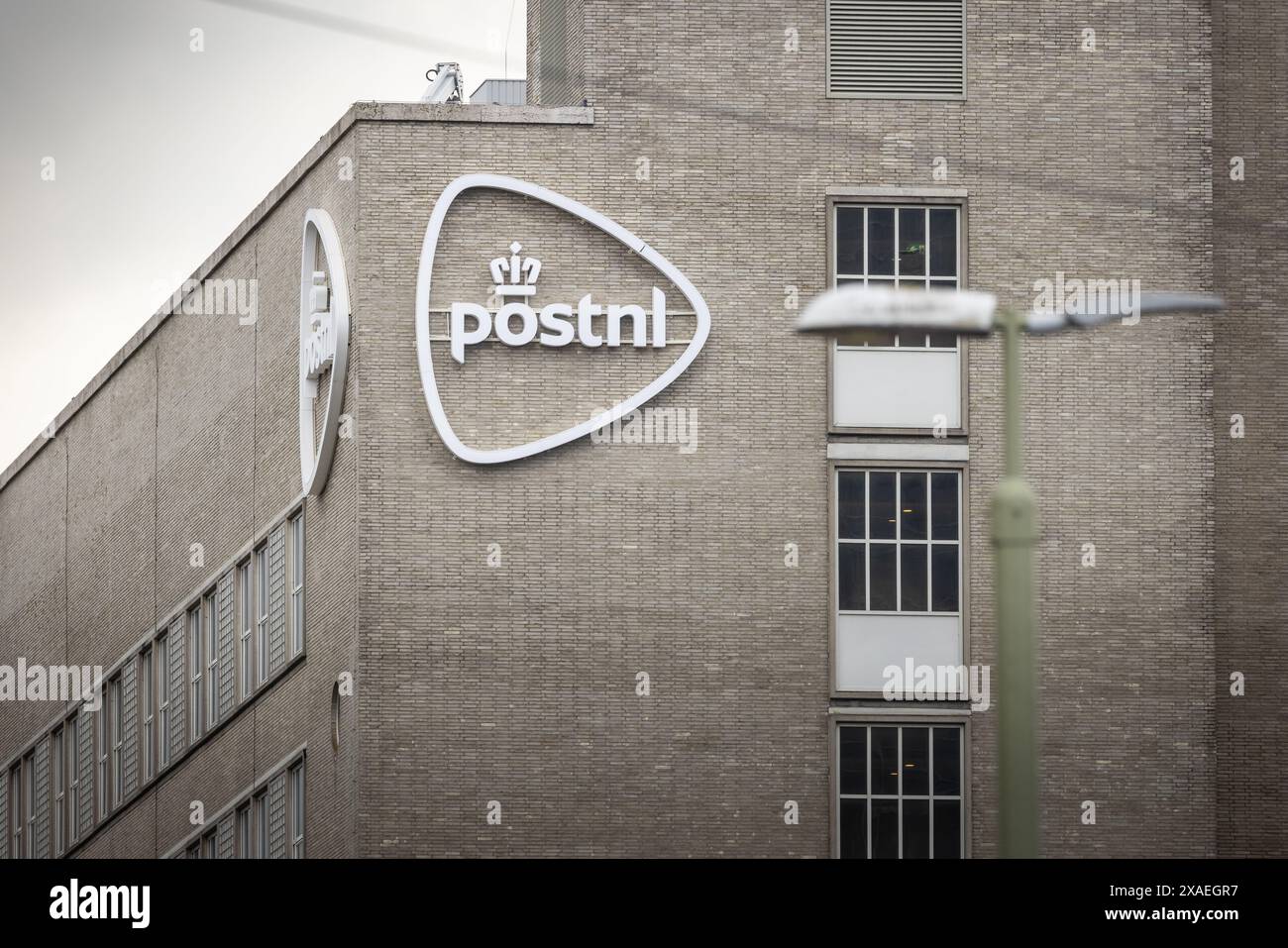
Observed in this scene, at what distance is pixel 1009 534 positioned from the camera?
15172 mm

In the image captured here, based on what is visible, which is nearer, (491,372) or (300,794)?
(491,372)

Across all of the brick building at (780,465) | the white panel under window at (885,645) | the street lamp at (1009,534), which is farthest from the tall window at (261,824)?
the street lamp at (1009,534)

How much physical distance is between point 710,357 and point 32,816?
21.6 metres

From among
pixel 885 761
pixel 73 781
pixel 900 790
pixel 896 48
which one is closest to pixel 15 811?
pixel 73 781

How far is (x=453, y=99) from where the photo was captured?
3762 centimetres

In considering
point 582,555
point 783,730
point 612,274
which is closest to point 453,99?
point 612,274

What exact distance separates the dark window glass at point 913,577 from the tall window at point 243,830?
1124 cm

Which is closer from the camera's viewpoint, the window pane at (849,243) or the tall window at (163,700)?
the window pane at (849,243)

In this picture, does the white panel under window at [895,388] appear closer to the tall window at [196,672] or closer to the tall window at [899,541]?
the tall window at [899,541]

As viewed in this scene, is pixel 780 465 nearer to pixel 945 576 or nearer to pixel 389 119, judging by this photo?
pixel 945 576

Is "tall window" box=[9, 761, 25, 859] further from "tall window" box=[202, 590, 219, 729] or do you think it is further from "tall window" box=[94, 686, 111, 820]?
"tall window" box=[202, 590, 219, 729]

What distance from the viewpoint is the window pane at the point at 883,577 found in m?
32.5
